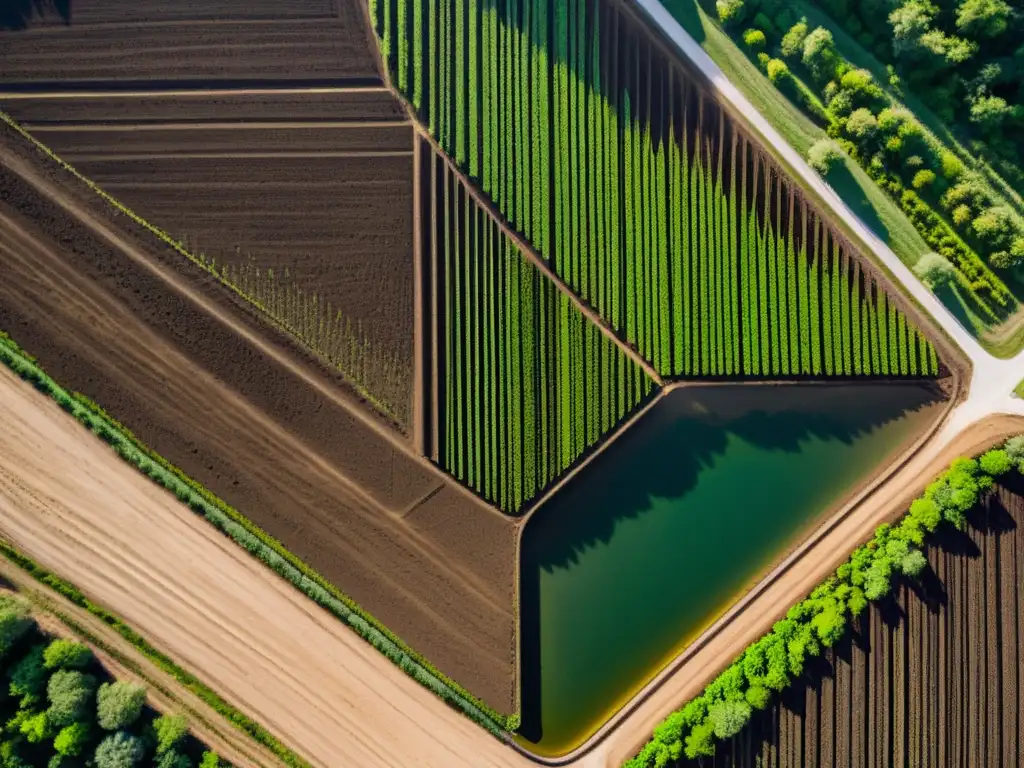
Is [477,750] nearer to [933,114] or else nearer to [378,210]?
[378,210]

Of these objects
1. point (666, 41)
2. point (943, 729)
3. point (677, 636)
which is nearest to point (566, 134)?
point (666, 41)

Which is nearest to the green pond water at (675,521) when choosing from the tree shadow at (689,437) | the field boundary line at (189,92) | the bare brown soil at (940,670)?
the tree shadow at (689,437)

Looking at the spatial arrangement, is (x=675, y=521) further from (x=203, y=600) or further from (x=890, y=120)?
(x=203, y=600)

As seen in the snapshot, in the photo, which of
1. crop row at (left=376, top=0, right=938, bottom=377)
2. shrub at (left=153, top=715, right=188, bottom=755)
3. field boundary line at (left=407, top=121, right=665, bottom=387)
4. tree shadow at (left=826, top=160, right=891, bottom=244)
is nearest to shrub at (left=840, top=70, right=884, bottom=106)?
tree shadow at (left=826, top=160, right=891, bottom=244)

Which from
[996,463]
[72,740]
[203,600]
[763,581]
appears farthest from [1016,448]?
[72,740]

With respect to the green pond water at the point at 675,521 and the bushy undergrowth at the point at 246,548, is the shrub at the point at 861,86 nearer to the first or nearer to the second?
the green pond water at the point at 675,521

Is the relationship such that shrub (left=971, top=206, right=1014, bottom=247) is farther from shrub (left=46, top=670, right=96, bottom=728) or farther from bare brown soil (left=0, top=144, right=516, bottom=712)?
shrub (left=46, top=670, right=96, bottom=728)
